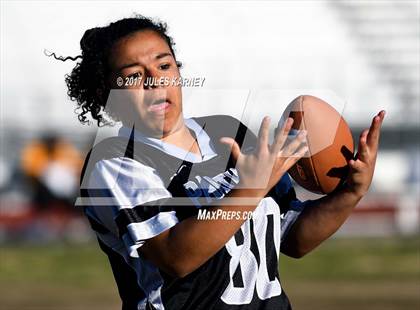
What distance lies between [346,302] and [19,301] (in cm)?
302

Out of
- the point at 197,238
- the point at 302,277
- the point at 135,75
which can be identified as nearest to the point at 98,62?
the point at 135,75

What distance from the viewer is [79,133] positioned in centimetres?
1720

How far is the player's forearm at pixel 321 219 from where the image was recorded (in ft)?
9.71

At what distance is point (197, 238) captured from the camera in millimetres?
2424

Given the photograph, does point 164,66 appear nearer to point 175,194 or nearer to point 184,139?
point 184,139

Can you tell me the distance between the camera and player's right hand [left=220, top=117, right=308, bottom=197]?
7.79 feet

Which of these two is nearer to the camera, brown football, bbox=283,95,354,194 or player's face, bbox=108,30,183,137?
player's face, bbox=108,30,183,137

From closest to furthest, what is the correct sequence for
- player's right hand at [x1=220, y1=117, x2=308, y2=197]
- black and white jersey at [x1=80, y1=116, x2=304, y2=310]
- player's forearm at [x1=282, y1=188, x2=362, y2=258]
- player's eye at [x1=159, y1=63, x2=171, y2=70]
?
player's right hand at [x1=220, y1=117, x2=308, y2=197] < black and white jersey at [x1=80, y1=116, x2=304, y2=310] < player's eye at [x1=159, y1=63, x2=171, y2=70] < player's forearm at [x1=282, y1=188, x2=362, y2=258]

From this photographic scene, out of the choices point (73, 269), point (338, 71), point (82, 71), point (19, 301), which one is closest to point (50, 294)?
point (19, 301)

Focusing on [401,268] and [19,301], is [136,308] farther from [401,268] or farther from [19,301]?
[401,268]

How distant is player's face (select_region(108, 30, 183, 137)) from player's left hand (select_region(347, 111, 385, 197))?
53cm

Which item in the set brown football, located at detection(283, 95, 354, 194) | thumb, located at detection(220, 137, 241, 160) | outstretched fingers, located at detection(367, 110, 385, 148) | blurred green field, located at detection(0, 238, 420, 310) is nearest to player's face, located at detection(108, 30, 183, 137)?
thumb, located at detection(220, 137, 241, 160)

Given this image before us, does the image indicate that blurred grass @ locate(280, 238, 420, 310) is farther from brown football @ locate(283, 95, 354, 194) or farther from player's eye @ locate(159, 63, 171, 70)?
player's eye @ locate(159, 63, 171, 70)

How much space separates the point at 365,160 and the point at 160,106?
62 cm
